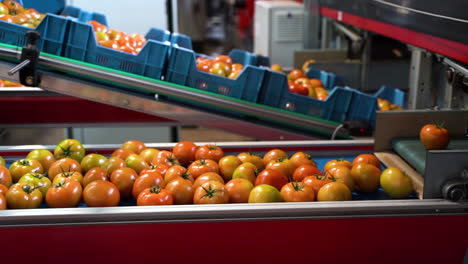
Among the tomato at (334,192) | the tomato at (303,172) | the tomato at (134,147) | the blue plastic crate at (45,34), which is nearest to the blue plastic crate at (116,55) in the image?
the blue plastic crate at (45,34)

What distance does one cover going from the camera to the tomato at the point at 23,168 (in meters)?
2.50

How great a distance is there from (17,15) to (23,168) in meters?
1.85

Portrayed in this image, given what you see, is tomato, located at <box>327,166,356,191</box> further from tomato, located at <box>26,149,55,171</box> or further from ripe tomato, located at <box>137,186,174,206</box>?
tomato, located at <box>26,149,55,171</box>

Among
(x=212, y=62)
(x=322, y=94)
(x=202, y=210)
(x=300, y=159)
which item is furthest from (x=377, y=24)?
(x=202, y=210)

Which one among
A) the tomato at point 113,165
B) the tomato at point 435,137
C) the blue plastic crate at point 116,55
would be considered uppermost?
the blue plastic crate at point 116,55

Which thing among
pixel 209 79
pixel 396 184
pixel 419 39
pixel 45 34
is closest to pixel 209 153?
pixel 396 184

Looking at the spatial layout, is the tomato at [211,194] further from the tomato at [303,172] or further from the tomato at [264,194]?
the tomato at [303,172]

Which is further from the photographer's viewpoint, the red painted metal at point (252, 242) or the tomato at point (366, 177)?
the tomato at point (366, 177)

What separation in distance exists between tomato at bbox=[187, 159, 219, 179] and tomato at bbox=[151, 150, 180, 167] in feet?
Answer: 0.35

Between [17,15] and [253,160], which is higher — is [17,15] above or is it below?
above

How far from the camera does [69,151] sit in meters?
2.74

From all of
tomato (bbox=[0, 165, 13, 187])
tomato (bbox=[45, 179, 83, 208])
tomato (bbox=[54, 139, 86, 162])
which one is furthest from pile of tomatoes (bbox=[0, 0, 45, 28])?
tomato (bbox=[45, 179, 83, 208])

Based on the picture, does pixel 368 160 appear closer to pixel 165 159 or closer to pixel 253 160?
pixel 253 160

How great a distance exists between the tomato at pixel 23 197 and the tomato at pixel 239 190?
0.77m
